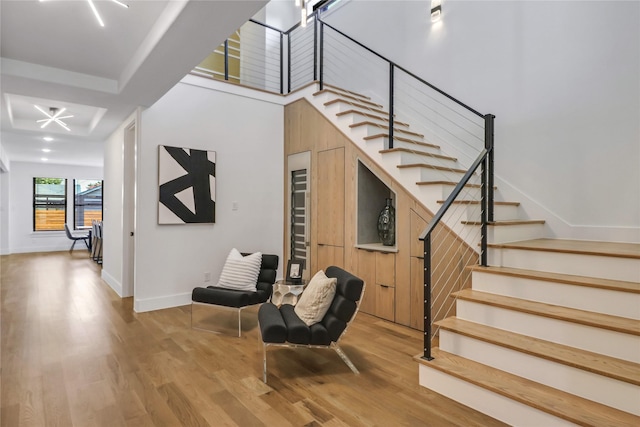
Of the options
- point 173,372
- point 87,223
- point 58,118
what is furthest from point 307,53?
point 87,223

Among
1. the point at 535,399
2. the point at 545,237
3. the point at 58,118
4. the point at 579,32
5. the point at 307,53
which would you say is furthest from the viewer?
the point at 307,53

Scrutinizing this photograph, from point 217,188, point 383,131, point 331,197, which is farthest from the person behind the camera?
point 217,188

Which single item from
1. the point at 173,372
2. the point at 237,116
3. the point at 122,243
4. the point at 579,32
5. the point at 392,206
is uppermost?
the point at 579,32

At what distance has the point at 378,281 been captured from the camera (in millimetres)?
4109

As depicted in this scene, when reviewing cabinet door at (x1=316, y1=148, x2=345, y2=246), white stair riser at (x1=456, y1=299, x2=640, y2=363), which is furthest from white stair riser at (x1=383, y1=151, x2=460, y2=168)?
white stair riser at (x1=456, y1=299, x2=640, y2=363)

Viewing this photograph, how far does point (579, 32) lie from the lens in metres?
3.46

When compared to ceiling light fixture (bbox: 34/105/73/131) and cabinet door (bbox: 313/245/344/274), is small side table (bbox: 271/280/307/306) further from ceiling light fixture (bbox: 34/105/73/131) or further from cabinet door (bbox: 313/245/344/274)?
ceiling light fixture (bbox: 34/105/73/131)

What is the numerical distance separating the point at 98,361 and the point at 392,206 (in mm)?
3290

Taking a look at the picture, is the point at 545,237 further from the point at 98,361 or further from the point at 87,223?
the point at 87,223

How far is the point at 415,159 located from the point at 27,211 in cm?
1121

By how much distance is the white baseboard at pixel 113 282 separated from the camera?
17.1 ft

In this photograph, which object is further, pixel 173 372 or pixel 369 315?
pixel 369 315

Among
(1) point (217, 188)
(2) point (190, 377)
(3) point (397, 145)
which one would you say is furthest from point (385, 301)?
(1) point (217, 188)

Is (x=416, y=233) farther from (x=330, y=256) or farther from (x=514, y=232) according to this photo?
(x=330, y=256)
